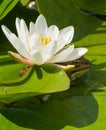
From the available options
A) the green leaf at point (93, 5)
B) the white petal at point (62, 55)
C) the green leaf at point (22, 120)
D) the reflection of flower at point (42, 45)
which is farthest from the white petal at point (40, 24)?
the green leaf at point (93, 5)

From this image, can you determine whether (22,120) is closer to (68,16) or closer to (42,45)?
(42,45)

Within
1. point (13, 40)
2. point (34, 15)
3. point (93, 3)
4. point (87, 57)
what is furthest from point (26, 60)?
point (93, 3)

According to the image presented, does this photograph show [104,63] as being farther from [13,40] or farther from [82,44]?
[13,40]

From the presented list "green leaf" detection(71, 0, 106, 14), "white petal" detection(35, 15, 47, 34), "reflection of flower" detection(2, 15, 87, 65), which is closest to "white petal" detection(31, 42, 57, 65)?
"reflection of flower" detection(2, 15, 87, 65)

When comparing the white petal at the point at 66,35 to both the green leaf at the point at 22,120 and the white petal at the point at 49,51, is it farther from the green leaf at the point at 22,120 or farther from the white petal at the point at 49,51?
the green leaf at the point at 22,120

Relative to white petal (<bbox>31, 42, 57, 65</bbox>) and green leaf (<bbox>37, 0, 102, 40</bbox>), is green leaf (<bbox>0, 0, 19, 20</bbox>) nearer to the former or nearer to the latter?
green leaf (<bbox>37, 0, 102, 40</bbox>)

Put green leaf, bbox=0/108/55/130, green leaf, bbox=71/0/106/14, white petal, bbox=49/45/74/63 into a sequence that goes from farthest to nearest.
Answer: green leaf, bbox=71/0/106/14, white petal, bbox=49/45/74/63, green leaf, bbox=0/108/55/130
